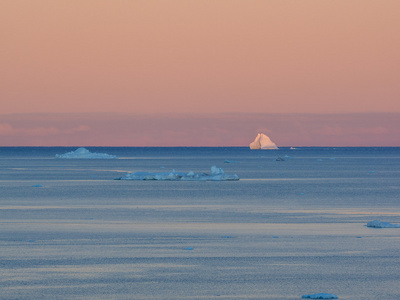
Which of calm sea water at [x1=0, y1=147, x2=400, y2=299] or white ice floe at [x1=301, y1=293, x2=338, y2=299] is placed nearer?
white ice floe at [x1=301, y1=293, x2=338, y2=299]

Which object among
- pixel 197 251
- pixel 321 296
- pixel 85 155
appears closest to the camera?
pixel 321 296

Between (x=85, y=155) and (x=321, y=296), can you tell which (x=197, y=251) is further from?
(x=85, y=155)

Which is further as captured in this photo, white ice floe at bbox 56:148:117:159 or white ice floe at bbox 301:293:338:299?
white ice floe at bbox 56:148:117:159

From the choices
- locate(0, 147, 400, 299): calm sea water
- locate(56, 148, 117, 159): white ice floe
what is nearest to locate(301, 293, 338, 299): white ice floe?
locate(0, 147, 400, 299): calm sea water

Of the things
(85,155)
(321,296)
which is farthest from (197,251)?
(85,155)

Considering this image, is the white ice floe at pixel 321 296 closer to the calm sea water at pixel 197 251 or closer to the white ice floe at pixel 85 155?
the calm sea water at pixel 197 251

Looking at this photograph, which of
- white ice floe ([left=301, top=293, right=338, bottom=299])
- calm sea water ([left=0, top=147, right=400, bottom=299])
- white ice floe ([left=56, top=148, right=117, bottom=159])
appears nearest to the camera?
white ice floe ([left=301, top=293, right=338, bottom=299])

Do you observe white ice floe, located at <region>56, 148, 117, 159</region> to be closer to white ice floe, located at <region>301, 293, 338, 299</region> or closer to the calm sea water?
the calm sea water

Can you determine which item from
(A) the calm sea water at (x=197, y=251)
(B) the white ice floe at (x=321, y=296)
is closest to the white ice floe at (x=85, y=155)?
(A) the calm sea water at (x=197, y=251)

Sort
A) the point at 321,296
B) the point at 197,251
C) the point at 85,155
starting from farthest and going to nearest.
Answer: the point at 85,155
the point at 197,251
the point at 321,296

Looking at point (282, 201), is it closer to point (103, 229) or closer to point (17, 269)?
point (103, 229)

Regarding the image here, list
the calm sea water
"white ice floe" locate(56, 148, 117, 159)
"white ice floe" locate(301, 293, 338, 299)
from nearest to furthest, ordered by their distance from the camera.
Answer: "white ice floe" locate(301, 293, 338, 299) < the calm sea water < "white ice floe" locate(56, 148, 117, 159)

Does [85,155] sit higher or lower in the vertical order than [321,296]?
higher

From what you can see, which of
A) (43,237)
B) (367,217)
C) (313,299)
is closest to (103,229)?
(43,237)
